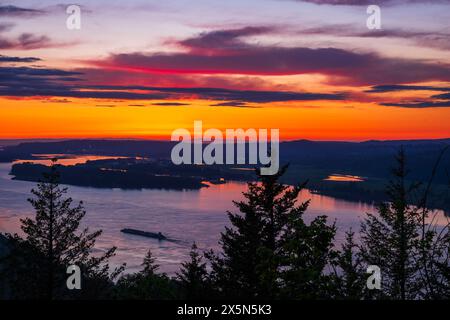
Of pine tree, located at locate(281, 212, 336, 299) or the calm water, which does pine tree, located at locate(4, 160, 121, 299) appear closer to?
pine tree, located at locate(281, 212, 336, 299)

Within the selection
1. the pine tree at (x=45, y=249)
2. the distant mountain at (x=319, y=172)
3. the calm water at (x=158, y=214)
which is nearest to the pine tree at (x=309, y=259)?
the pine tree at (x=45, y=249)

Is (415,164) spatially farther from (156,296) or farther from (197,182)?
(156,296)

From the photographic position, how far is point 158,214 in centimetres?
8106

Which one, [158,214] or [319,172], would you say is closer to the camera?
[158,214]

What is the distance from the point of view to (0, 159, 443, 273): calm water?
5894 centimetres

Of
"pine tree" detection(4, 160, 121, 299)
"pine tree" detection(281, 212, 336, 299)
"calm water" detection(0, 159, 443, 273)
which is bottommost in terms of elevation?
"calm water" detection(0, 159, 443, 273)

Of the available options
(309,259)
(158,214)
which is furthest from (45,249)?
(158,214)

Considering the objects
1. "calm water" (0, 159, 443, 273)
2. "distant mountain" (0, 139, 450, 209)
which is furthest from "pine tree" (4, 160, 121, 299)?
"distant mountain" (0, 139, 450, 209)

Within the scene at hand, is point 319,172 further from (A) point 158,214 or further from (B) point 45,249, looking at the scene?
(B) point 45,249

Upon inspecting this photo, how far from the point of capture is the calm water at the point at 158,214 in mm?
58938

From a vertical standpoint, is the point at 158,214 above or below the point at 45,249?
below
